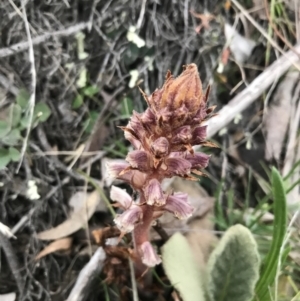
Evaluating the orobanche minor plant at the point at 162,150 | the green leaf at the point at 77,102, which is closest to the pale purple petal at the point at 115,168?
the orobanche minor plant at the point at 162,150

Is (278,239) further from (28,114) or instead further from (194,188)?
(28,114)

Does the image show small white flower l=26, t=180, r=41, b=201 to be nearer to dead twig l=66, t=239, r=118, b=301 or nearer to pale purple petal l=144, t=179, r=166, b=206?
dead twig l=66, t=239, r=118, b=301

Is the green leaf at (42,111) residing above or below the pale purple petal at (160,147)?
below

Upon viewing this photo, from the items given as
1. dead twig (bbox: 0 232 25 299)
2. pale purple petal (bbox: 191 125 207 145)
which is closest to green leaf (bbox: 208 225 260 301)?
pale purple petal (bbox: 191 125 207 145)

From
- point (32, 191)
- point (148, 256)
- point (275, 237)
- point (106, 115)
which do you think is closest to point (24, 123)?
point (32, 191)

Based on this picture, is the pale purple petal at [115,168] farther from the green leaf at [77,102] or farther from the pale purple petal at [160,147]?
the green leaf at [77,102]

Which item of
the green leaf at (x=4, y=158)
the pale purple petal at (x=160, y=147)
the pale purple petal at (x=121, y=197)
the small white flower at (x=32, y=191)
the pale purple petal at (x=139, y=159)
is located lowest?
the small white flower at (x=32, y=191)
